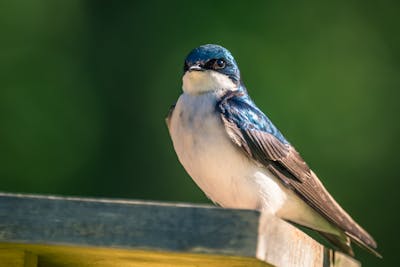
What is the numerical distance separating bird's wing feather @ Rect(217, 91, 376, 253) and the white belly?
0.04 meters

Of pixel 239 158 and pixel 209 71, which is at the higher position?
pixel 209 71

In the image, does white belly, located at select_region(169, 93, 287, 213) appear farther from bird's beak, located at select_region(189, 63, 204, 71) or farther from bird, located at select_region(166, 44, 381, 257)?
bird's beak, located at select_region(189, 63, 204, 71)

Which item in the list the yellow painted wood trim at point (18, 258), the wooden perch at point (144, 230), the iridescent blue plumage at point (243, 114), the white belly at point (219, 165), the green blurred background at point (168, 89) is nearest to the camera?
the wooden perch at point (144, 230)

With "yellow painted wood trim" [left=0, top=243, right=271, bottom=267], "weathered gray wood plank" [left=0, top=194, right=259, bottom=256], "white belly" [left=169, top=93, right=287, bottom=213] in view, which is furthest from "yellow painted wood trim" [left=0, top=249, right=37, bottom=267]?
"white belly" [left=169, top=93, right=287, bottom=213]

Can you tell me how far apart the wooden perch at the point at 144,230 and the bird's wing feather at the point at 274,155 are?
85cm

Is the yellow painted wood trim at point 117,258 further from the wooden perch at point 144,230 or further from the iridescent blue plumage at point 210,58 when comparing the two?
the iridescent blue plumage at point 210,58

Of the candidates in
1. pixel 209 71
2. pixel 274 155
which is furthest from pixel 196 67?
pixel 274 155

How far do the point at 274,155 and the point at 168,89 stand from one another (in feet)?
12.9

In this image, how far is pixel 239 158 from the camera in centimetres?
383

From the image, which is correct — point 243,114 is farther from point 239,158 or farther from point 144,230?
point 144,230

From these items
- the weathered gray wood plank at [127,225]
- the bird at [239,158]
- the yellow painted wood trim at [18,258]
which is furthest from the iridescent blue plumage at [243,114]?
the weathered gray wood plank at [127,225]

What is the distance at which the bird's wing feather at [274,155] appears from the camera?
385 cm

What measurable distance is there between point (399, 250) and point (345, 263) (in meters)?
3.38

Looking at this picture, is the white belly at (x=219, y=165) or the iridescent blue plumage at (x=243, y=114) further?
the iridescent blue plumage at (x=243, y=114)
